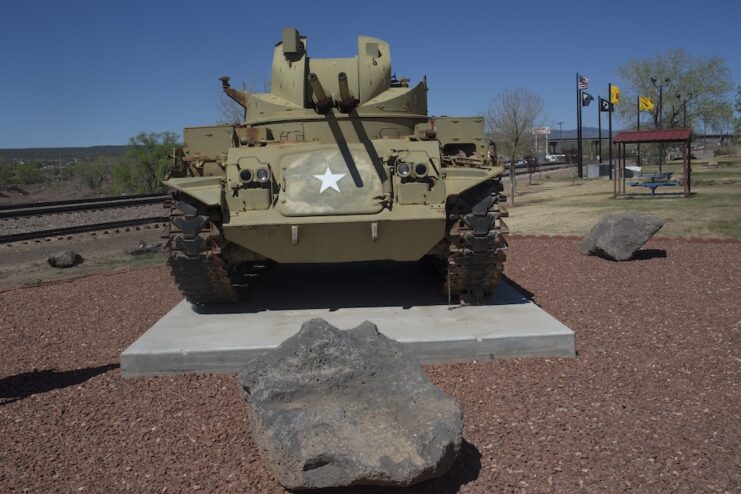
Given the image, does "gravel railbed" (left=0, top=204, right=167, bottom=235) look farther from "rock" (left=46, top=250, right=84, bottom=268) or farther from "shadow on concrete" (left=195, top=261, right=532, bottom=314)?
"shadow on concrete" (left=195, top=261, right=532, bottom=314)

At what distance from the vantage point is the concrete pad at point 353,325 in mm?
6039

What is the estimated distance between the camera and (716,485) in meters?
3.80

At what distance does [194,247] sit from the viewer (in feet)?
22.2

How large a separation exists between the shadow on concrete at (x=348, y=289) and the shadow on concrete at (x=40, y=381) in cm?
142

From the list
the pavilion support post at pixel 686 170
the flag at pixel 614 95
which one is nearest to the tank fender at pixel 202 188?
the pavilion support post at pixel 686 170

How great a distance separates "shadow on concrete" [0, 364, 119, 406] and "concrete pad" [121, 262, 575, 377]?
16.2 inches

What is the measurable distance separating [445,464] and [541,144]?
10902 cm

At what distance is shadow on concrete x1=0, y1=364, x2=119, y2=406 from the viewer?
19.0 feet

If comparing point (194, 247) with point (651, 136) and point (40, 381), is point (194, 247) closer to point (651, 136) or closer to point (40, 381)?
point (40, 381)

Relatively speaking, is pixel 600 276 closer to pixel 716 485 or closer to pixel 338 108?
pixel 338 108

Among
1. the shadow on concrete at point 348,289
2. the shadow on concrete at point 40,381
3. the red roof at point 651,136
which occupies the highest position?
the red roof at point 651,136

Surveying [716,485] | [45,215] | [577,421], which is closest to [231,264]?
[577,421]

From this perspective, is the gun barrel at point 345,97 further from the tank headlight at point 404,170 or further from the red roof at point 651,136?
the red roof at point 651,136

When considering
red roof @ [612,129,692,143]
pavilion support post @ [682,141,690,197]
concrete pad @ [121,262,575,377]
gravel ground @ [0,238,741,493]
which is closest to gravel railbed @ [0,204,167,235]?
gravel ground @ [0,238,741,493]
